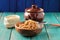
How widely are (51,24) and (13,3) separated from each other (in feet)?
2.66

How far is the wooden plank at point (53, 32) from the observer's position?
4.02ft

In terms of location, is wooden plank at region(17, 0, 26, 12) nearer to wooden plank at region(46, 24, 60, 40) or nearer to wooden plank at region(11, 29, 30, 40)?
wooden plank at region(46, 24, 60, 40)

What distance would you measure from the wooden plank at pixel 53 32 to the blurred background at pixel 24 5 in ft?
2.38

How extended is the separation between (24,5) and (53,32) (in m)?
0.93

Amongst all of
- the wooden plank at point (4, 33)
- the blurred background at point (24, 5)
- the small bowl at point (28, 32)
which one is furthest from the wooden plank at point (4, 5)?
the small bowl at point (28, 32)

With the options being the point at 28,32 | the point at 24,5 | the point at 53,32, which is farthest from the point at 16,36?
the point at 24,5

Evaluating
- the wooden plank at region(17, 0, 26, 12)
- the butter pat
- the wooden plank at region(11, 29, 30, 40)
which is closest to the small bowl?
the wooden plank at region(11, 29, 30, 40)

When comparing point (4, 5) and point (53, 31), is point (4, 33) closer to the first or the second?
point (53, 31)

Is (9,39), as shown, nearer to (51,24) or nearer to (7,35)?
(7,35)

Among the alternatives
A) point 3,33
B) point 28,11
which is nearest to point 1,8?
point 28,11

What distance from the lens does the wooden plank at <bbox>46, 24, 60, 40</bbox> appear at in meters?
1.23

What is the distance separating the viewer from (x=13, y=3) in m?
2.21

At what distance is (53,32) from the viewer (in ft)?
4.38

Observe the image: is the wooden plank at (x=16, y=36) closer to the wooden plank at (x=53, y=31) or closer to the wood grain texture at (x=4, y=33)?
the wood grain texture at (x=4, y=33)
